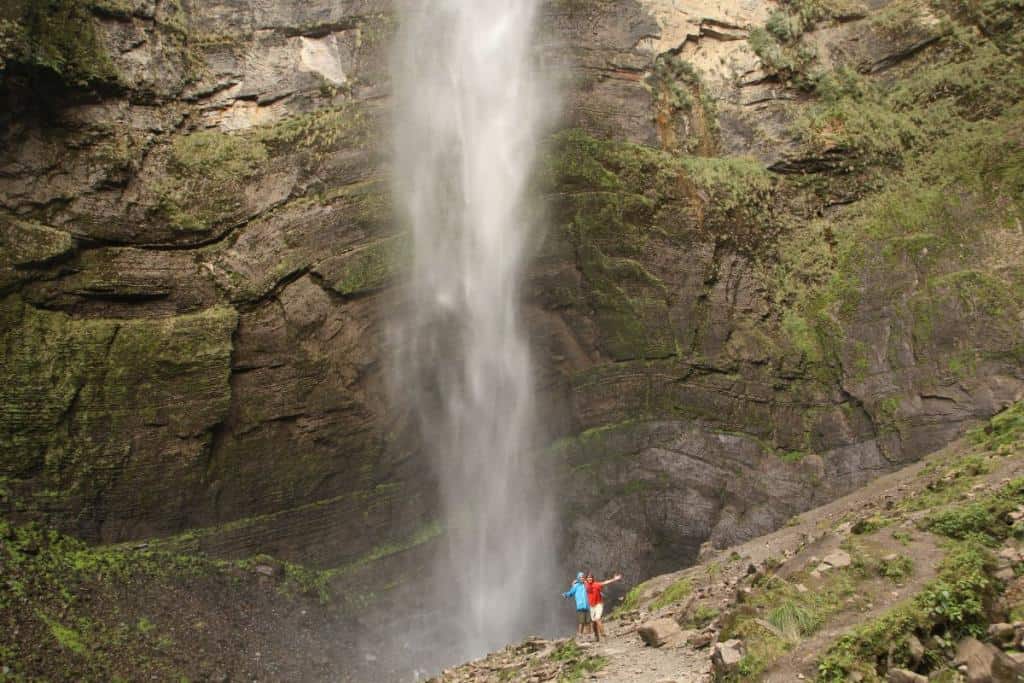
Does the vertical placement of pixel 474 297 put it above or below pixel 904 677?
above

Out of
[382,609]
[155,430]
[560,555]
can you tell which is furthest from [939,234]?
[155,430]

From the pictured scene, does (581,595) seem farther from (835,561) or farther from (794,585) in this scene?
(835,561)

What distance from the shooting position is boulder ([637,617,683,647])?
39.2 feet

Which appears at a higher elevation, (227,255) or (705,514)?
(227,255)

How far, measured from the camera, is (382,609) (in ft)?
61.0

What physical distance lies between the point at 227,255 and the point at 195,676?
26.9 ft

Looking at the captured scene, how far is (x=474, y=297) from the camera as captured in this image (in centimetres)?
2158

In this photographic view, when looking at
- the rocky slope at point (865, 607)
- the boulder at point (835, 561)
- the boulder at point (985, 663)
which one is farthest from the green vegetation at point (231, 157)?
the boulder at point (985, 663)

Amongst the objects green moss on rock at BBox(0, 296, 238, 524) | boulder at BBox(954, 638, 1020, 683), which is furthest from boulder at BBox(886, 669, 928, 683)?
green moss on rock at BBox(0, 296, 238, 524)

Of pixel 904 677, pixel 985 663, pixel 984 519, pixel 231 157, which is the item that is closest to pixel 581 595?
pixel 984 519

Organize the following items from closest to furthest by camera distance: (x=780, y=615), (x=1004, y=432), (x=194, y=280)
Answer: (x=780, y=615), (x=1004, y=432), (x=194, y=280)

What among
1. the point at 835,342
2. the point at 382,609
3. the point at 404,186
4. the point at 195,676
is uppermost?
the point at 404,186

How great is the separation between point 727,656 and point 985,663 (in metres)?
2.30

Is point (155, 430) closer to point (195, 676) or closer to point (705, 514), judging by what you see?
point (195, 676)
